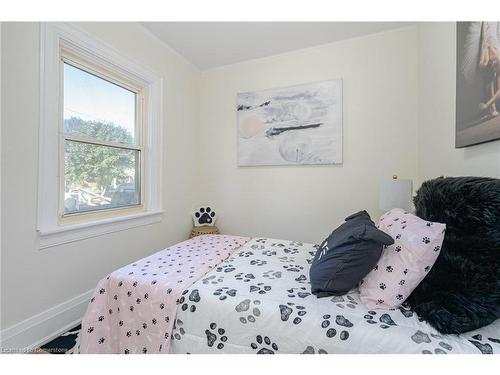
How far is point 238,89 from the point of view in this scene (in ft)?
9.46

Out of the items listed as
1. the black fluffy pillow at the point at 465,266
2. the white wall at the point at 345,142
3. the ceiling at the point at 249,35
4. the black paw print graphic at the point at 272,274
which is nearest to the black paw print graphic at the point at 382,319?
the black fluffy pillow at the point at 465,266

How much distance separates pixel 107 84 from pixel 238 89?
1455mm

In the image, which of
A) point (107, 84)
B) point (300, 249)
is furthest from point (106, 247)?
point (300, 249)

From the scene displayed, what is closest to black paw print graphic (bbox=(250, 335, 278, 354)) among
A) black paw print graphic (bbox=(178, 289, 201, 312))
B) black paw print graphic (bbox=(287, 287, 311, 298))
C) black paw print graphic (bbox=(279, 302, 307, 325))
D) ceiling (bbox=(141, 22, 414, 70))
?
black paw print graphic (bbox=(279, 302, 307, 325))

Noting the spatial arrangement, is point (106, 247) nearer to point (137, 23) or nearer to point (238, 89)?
point (137, 23)

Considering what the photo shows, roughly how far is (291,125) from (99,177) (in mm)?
2017

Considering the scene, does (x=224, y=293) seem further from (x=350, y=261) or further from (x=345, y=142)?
(x=345, y=142)

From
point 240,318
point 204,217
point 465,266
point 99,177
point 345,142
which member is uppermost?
point 345,142

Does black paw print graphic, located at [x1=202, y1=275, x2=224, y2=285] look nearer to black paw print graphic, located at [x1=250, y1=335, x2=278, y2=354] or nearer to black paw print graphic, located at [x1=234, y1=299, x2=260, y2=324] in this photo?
black paw print graphic, located at [x1=234, y1=299, x2=260, y2=324]

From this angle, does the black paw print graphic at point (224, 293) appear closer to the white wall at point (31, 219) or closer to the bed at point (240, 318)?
the bed at point (240, 318)

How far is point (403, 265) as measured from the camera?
0.97 m

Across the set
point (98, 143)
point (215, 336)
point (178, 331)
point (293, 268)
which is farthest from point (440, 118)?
point (98, 143)

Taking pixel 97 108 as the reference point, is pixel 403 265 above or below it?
below

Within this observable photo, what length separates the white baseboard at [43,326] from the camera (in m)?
1.37
